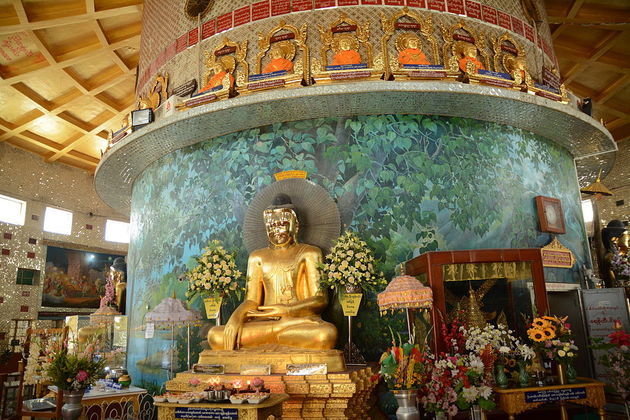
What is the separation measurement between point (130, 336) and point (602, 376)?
21.9 feet

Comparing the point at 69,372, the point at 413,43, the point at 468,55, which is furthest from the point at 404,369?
the point at 468,55

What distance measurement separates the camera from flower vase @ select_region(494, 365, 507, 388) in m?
4.95

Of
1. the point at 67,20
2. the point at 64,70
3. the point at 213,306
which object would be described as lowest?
the point at 213,306

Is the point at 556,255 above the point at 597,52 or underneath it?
underneath

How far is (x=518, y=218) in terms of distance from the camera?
6.86m

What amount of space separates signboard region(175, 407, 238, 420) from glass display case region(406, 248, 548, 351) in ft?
6.81

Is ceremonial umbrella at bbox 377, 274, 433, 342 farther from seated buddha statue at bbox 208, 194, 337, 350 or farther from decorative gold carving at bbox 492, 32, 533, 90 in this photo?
decorative gold carving at bbox 492, 32, 533, 90

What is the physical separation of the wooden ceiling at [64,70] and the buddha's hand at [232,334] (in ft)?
20.9

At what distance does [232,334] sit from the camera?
223 inches

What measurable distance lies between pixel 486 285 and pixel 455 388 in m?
1.43

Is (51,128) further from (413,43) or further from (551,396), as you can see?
(551,396)

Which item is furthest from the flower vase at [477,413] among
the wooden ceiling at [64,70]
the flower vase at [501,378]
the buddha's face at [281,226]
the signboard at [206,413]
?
the wooden ceiling at [64,70]

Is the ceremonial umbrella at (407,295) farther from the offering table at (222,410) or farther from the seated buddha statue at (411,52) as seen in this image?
the seated buddha statue at (411,52)

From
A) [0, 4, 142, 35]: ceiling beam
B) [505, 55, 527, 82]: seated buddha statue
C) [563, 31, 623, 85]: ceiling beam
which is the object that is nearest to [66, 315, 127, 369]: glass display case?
[0, 4, 142, 35]: ceiling beam
